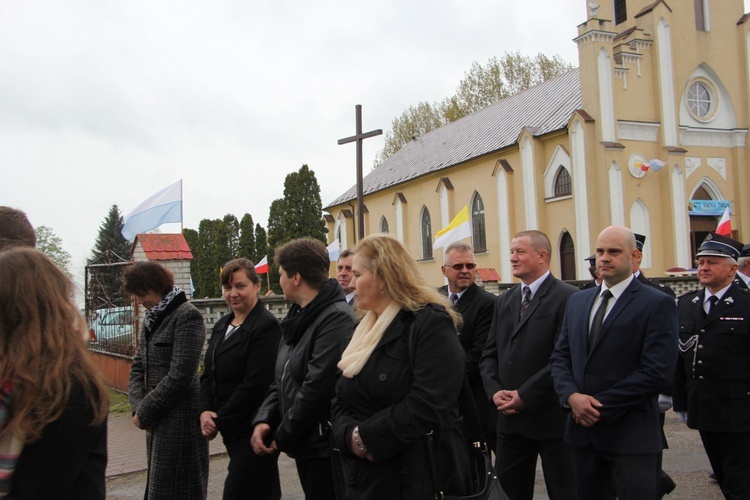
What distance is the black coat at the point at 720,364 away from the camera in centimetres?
487

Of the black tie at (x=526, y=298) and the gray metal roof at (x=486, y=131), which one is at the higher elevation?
the gray metal roof at (x=486, y=131)

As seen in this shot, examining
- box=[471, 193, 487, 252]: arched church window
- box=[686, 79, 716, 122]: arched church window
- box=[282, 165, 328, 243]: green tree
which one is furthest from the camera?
box=[282, 165, 328, 243]: green tree

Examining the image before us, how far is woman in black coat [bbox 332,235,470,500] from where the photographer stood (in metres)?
3.12

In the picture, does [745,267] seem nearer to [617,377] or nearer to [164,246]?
[617,377]

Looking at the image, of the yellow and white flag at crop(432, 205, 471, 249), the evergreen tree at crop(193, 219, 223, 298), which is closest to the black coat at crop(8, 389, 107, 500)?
the yellow and white flag at crop(432, 205, 471, 249)

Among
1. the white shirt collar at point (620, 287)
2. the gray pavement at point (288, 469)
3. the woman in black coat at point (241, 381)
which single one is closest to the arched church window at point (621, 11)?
the gray pavement at point (288, 469)

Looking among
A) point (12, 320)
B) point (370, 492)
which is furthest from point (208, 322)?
point (12, 320)

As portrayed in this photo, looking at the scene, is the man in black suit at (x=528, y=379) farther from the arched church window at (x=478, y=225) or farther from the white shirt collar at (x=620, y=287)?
the arched church window at (x=478, y=225)

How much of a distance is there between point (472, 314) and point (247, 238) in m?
47.6

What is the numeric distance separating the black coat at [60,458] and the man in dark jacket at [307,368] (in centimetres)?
Result: 173

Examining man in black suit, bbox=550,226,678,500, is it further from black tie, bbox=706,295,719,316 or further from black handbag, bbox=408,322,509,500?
black tie, bbox=706,295,719,316

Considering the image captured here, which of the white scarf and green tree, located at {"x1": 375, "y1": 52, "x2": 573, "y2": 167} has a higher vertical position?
green tree, located at {"x1": 375, "y1": 52, "x2": 573, "y2": 167}

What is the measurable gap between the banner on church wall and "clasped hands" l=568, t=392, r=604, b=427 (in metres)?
24.7

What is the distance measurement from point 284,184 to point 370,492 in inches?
1495
